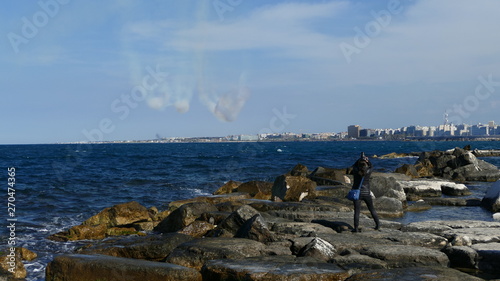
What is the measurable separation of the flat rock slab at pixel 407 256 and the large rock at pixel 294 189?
900 centimetres

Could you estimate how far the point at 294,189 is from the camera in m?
19.2

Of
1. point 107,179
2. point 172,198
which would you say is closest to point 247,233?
point 172,198

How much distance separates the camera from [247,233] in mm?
11055

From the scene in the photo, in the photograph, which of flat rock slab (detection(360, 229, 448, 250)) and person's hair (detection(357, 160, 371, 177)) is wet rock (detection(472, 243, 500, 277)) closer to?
flat rock slab (detection(360, 229, 448, 250))

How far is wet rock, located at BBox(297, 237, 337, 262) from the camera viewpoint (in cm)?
955

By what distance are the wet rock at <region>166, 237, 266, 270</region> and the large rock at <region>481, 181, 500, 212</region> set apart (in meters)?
10.7

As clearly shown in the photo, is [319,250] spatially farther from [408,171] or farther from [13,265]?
[408,171]

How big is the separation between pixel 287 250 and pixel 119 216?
25.7 feet

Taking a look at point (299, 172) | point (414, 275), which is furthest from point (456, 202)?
point (414, 275)

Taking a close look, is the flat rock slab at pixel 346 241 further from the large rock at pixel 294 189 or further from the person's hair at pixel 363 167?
the large rock at pixel 294 189

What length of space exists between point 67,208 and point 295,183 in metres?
9.58

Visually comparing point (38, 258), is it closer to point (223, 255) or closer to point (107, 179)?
point (223, 255)

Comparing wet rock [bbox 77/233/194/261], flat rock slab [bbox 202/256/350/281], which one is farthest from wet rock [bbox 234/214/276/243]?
flat rock slab [bbox 202/256/350/281]

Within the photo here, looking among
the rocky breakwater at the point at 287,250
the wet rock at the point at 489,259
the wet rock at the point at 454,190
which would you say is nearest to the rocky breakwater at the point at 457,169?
the wet rock at the point at 454,190
